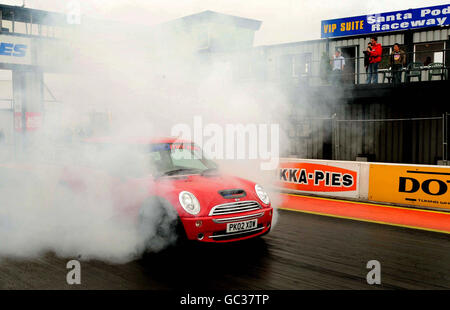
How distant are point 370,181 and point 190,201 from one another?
18.8ft

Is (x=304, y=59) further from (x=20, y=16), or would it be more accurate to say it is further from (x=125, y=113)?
(x=20, y=16)

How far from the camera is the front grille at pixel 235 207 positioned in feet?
14.9

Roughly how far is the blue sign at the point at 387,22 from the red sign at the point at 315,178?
29.6 feet

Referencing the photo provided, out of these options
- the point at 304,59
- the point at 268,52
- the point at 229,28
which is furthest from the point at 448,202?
the point at 268,52

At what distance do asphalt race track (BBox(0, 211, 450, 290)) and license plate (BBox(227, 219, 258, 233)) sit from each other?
0.29m

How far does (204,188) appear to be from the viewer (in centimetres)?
477

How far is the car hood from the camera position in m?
4.54

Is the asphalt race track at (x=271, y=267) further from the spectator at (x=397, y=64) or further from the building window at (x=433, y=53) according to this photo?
the building window at (x=433, y=53)

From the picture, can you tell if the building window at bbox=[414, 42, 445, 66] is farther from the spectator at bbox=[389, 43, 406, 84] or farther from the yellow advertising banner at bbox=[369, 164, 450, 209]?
the yellow advertising banner at bbox=[369, 164, 450, 209]

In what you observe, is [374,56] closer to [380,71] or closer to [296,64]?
[380,71]

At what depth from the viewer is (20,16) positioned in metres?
5.82

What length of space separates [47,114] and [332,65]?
10.3 m

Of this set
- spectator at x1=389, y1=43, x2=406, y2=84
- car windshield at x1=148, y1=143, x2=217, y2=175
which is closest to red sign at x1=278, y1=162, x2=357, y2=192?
car windshield at x1=148, y1=143, x2=217, y2=175
